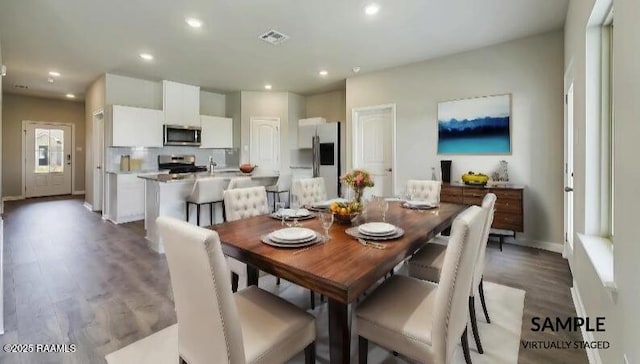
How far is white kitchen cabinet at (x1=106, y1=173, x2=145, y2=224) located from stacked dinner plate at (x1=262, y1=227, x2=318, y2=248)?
199 inches

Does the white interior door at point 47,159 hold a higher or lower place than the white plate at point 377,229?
higher

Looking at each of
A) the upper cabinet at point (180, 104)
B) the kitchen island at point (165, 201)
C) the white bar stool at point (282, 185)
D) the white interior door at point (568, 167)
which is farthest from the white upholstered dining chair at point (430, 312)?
the upper cabinet at point (180, 104)

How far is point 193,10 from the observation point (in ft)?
10.7

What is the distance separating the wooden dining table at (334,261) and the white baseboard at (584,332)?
1.04m

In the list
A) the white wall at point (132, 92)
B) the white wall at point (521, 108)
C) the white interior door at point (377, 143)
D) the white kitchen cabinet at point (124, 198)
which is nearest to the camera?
the white wall at point (521, 108)

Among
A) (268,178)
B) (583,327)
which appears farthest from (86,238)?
(583,327)

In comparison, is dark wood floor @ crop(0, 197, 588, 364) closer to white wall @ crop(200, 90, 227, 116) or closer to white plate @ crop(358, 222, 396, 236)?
white plate @ crop(358, 222, 396, 236)

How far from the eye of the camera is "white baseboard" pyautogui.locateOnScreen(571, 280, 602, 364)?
1674 mm

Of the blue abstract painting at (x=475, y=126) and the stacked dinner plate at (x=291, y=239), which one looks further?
the blue abstract painting at (x=475, y=126)

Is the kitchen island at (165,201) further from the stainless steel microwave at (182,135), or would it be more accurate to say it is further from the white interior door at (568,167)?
the white interior door at (568,167)

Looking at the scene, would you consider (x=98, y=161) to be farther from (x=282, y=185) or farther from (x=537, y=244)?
(x=537, y=244)

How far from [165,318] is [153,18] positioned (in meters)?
3.17

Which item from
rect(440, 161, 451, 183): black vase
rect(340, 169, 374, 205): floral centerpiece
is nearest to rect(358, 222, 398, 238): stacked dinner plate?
rect(340, 169, 374, 205): floral centerpiece

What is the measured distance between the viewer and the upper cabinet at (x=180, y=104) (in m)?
6.13
